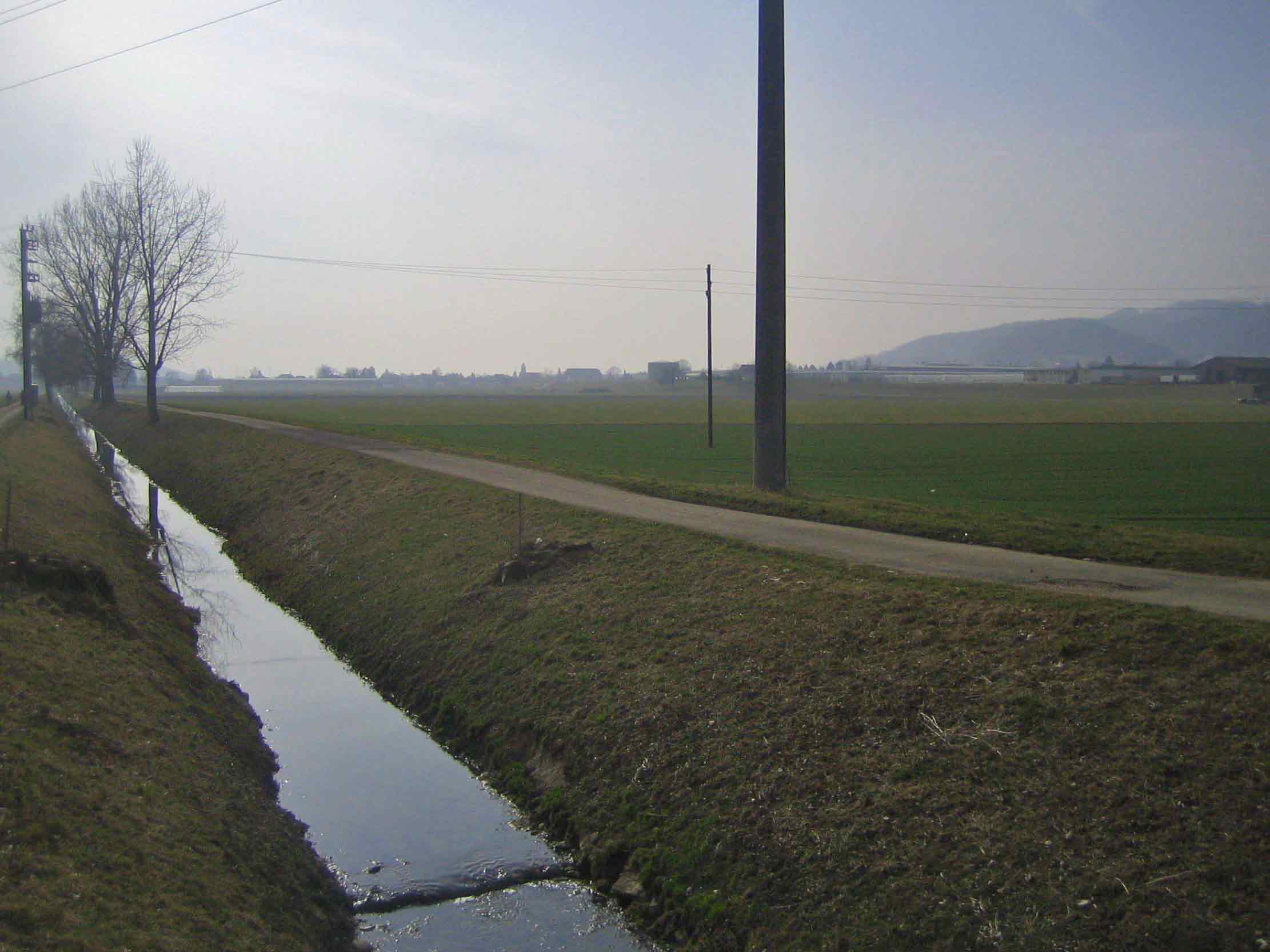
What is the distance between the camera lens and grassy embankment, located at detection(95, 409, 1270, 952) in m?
6.62

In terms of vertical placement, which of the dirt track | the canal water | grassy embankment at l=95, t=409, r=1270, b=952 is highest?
the dirt track

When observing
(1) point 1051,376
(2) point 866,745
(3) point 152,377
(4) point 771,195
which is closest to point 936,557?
(2) point 866,745

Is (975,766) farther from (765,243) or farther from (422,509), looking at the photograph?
(422,509)

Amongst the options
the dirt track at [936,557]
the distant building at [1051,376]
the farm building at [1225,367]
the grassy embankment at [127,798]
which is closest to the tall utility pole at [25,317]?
the dirt track at [936,557]

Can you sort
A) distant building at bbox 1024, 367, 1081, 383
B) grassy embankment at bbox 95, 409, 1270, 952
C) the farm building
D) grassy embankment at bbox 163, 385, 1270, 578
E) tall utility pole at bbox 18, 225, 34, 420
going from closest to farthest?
1. grassy embankment at bbox 95, 409, 1270, 952
2. grassy embankment at bbox 163, 385, 1270, 578
3. tall utility pole at bbox 18, 225, 34, 420
4. the farm building
5. distant building at bbox 1024, 367, 1081, 383

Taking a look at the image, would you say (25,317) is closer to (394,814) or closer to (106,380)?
(106,380)

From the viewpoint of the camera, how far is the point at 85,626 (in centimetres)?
1195

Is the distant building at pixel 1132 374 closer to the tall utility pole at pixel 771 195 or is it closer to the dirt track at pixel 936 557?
the tall utility pole at pixel 771 195

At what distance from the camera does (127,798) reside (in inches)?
306

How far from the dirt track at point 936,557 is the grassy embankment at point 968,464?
0.66 metres

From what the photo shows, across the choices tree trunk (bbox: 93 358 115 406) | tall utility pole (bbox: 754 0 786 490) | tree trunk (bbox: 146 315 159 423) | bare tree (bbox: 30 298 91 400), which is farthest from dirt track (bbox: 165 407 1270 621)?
bare tree (bbox: 30 298 91 400)

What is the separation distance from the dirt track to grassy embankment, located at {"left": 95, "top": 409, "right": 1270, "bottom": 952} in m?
0.94

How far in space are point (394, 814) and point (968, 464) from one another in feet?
102

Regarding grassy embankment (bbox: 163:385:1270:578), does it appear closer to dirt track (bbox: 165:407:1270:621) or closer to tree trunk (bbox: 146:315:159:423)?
dirt track (bbox: 165:407:1270:621)
